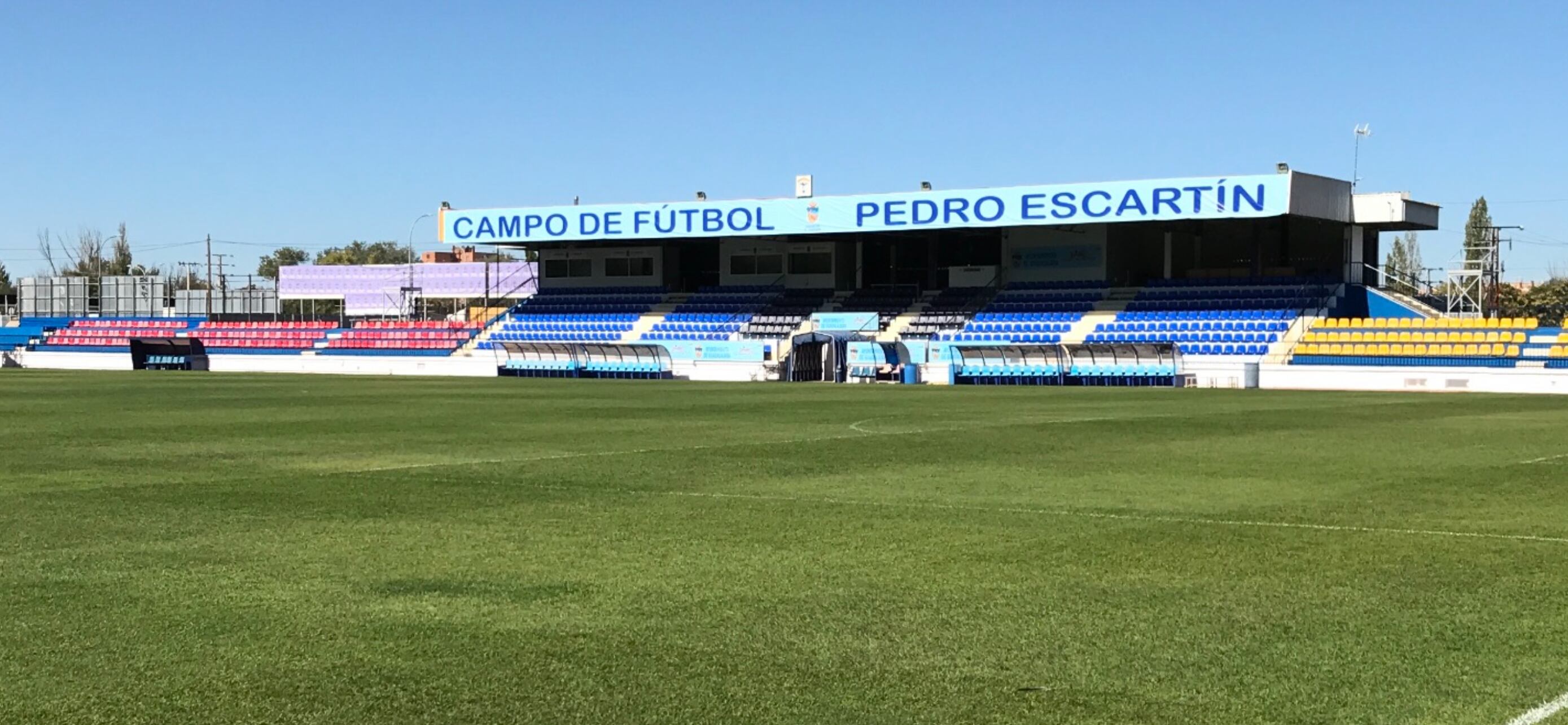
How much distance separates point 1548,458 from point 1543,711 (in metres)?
13.2

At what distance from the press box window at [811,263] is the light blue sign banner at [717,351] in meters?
10.2

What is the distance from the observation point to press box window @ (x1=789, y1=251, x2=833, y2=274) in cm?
6612

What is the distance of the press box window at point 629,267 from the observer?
70188mm

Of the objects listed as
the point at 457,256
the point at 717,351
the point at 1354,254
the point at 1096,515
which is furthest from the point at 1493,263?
the point at 457,256

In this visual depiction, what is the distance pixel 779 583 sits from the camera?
9.07 meters

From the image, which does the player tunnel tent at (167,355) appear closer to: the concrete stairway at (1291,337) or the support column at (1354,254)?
the concrete stairway at (1291,337)

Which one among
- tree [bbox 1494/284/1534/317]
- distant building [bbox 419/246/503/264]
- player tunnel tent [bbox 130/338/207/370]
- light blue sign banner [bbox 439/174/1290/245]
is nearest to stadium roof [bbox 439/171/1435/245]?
light blue sign banner [bbox 439/174/1290/245]

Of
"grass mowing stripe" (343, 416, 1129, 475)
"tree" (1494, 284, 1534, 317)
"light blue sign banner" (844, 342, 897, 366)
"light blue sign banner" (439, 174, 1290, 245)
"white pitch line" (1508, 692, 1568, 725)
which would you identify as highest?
"light blue sign banner" (439, 174, 1290, 245)

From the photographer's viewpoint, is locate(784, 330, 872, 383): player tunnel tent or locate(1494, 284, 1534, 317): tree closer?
locate(784, 330, 872, 383): player tunnel tent

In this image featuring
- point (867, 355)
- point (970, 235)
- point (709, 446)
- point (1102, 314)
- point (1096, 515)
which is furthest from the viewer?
point (970, 235)

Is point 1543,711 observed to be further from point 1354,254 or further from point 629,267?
point 629,267

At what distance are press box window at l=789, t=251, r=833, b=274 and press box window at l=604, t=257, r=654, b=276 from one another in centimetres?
675

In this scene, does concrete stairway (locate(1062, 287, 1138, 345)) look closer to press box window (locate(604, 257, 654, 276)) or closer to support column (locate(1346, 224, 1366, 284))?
support column (locate(1346, 224, 1366, 284))

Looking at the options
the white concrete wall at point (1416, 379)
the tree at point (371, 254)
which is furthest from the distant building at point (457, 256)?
the white concrete wall at point (1416, 379)
